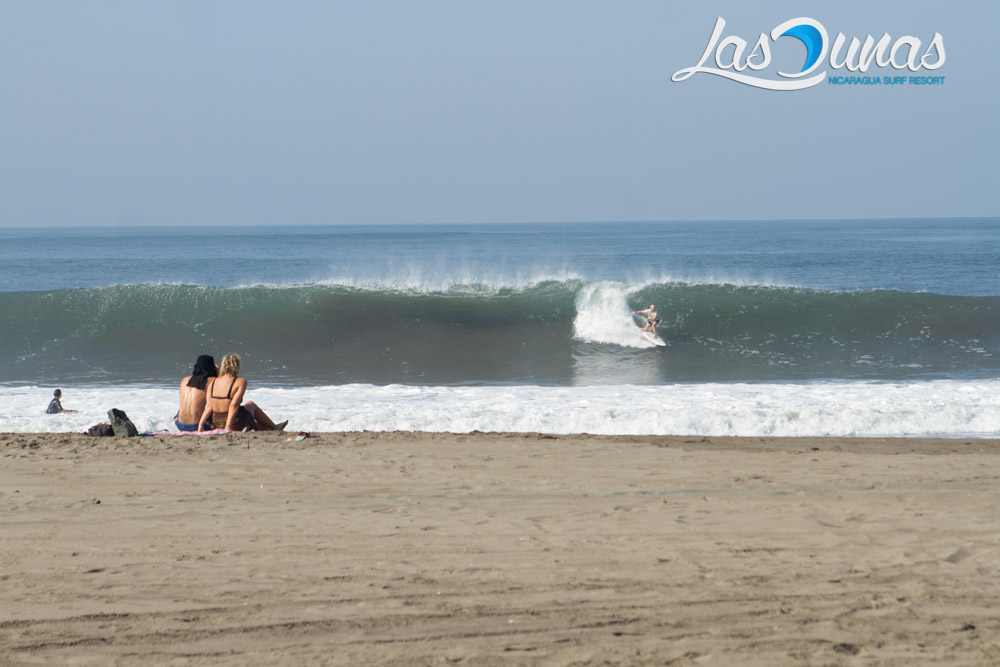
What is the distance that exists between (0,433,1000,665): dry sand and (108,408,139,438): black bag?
28.4 inches

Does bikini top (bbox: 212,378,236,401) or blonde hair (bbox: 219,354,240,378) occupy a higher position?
blonde hair (bbox: 219,354,240,378)

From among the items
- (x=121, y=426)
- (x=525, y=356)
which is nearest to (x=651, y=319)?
(x=525, y=356)

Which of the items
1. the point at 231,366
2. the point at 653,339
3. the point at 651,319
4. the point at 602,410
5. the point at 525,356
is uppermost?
the point at 231,366

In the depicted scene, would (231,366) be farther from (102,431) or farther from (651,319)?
(651,319)

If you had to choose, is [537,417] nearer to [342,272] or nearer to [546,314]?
[546,314]

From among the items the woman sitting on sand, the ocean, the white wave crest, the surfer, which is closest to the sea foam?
the ocean

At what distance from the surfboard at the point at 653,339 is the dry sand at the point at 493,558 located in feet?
35.8

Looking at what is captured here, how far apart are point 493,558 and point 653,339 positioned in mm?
14294

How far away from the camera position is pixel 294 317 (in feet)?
64.3

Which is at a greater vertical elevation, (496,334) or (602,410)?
(602,410)

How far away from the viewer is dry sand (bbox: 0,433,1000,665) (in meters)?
3.36

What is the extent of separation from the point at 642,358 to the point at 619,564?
12.3 metres

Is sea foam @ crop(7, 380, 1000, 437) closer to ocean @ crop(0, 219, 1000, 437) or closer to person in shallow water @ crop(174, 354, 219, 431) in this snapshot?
ocean @ crop(0, 219, 1000, 437)

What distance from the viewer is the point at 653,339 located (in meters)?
18.2
